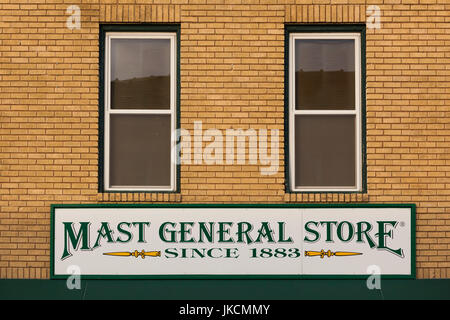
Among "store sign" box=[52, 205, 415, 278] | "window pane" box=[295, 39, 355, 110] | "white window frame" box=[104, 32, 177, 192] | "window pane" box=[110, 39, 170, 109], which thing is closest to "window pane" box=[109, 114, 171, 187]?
"white window frame" box=[104, 32, 177, 192]

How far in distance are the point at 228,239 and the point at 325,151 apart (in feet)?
5.24

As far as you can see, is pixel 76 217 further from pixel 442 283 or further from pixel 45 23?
pixel 442 283

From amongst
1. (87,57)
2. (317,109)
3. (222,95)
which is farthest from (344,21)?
(87,57)

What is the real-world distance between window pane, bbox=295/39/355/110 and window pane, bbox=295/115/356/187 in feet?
0.61

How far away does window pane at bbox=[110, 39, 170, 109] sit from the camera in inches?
309

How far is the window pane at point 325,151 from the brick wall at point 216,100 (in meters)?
0.26

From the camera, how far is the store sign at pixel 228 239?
7594 mm

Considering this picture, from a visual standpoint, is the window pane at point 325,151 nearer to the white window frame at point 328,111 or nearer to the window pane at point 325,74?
the white window frame at point 328,111

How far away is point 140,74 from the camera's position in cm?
788

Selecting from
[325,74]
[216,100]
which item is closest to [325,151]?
[325,74]

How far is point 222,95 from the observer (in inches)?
303

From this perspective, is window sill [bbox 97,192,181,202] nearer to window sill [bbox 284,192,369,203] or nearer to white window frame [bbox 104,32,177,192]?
white window frame [bbox 104,32,177,192]

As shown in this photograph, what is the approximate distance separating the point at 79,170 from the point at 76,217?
0.56 meters

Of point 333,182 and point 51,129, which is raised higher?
point 51,129
